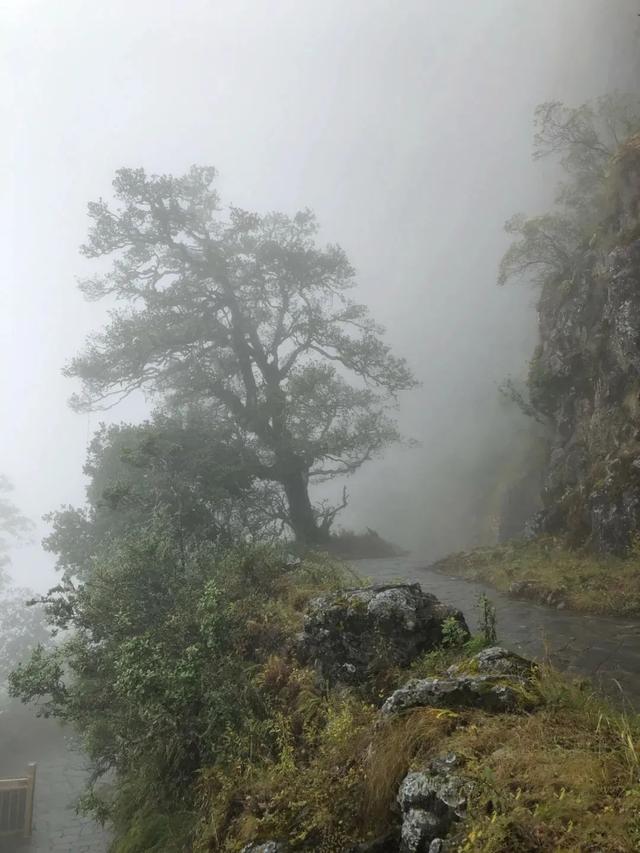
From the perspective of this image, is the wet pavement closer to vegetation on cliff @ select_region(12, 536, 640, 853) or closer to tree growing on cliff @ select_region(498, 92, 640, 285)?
vegetation on cliff @ select_region(12, 536, 640, 853)

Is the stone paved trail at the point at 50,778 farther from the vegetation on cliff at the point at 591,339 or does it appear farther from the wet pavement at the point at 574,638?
the vegetation on cliff at the point at 591,339

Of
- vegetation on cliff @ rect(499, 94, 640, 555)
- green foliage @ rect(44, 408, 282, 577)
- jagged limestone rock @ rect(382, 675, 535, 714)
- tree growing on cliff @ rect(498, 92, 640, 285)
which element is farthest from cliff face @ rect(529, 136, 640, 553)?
jagged limestone rock @ rect(382, 675, 535, 714)

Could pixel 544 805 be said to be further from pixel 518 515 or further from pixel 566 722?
pixel 518 515

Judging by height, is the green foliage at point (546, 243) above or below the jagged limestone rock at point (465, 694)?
above

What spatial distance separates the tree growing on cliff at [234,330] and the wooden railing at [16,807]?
12.9 meters

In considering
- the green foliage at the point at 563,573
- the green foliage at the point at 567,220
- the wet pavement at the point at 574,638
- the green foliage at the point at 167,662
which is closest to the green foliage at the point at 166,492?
the green foliage at the point at 167,662

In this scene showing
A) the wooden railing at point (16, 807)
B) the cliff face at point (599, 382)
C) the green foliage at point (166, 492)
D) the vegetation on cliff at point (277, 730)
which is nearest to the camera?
the vegetation on cliff at point (277, 730)

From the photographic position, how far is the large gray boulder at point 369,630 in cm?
778

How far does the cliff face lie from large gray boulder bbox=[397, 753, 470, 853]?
11.4 m

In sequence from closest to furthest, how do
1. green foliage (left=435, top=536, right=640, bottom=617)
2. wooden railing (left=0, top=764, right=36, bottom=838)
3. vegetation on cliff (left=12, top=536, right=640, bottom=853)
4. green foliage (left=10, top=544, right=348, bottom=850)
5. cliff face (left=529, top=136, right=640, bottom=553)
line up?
vegetation on cliff (left=12, top=536, right=640, bottom=853), green foliage (left=10, top=544, right=348, bottom=850), green foliage (left=435, top=536, right=640, bottom=617), cliff face (left=529, top=136, right=640, bottom=553), wooden railing (left=0, top=764, right=36, bottom=838)

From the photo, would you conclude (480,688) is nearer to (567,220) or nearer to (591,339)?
(591,339)

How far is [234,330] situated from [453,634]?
20.8 meters

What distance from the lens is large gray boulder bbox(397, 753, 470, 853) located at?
396cm

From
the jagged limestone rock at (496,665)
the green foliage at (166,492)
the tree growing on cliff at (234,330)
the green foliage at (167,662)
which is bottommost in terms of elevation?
the green foliage at (167,662)
